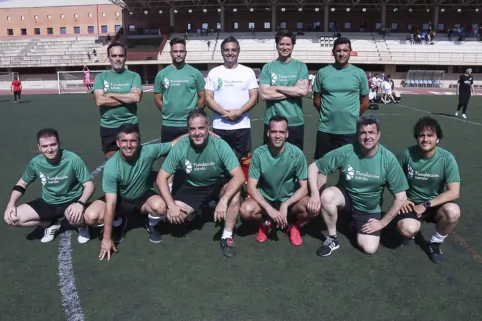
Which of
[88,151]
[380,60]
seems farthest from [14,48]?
[88,151]

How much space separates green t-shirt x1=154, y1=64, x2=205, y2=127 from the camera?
5484mm

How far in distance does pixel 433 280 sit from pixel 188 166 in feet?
8.93

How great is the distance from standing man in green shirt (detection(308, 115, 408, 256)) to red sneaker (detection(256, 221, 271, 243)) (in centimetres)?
59

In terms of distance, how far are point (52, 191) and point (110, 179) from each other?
826 millimetres

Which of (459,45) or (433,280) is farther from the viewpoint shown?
(459,45)

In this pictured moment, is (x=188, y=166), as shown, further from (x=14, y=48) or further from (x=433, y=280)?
(x=14, y=48)

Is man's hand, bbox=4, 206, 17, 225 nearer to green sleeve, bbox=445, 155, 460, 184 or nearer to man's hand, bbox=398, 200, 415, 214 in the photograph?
man's hand, bbox=398, 200, 415, 214

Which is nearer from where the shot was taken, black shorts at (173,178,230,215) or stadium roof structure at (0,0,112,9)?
black shorts at (173,178,230,215)

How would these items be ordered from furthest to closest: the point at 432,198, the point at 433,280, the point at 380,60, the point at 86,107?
the point at 380,60 < the point at 86,107 < the point at 432,198 < the point at 433,280

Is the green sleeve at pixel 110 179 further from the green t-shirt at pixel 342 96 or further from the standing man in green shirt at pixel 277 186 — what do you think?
the green t-shirt at pixel 342 96

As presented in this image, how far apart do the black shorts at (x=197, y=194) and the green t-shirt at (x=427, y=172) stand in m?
2.12

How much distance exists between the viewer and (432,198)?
4.32m

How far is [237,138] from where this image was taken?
17.6 feet

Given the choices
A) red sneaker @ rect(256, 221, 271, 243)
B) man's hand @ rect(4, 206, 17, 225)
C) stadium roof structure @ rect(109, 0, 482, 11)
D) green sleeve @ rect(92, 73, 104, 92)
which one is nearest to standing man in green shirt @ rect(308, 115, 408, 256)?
red sneaker @ rect(256, 221, 271, 243)
